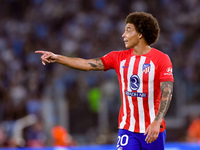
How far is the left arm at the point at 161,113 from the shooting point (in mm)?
3629

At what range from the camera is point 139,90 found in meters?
3.98

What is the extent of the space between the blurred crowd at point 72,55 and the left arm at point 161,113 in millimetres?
5555

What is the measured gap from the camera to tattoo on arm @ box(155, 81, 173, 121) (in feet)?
12.2

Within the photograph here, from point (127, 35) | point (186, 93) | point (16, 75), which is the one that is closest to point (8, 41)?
point (16, 75)

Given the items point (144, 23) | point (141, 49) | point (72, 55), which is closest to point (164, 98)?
point (141, 49)

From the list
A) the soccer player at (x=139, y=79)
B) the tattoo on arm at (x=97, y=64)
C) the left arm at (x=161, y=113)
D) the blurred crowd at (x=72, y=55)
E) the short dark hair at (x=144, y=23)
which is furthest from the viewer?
the blurred crowd at (x=72, y=55)

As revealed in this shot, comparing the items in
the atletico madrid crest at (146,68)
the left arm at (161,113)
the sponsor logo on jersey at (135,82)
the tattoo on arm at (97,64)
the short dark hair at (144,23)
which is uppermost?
the short dark hair at (144,23)

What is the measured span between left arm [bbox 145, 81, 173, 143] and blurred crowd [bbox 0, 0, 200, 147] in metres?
5.55

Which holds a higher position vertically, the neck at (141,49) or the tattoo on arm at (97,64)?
the neck at (141,49)

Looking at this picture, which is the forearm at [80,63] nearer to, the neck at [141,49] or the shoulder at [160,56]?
the neck at [141,49]

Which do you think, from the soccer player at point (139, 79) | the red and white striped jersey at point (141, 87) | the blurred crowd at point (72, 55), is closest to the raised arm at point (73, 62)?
the soccer player at point (139, 79)

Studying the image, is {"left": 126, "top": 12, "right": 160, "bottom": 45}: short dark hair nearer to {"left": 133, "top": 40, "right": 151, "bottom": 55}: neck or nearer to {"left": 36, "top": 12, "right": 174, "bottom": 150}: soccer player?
{"left": 36, "top": 12, "right": 174, "bottom": 150}: soccer player

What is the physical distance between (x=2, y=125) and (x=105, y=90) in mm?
2699

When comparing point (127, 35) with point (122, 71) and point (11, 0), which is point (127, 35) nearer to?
point (122, 71)
